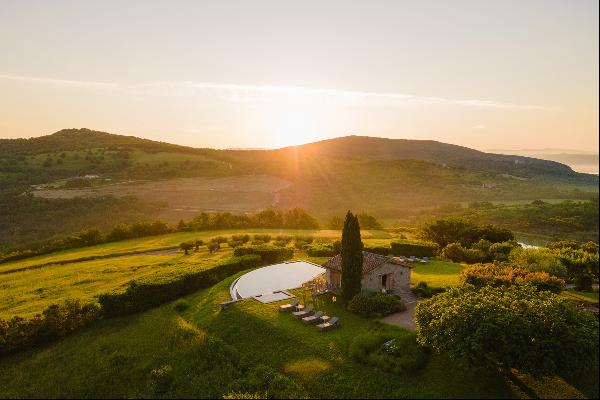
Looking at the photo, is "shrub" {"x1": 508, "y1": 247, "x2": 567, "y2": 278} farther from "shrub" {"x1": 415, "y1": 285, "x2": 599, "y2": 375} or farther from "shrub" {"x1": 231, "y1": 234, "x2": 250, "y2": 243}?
"shrub" {"x1": 231, "y1": 234, "x2": 250, "y2": 243}

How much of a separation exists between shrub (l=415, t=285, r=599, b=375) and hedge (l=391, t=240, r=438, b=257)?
3045 cm

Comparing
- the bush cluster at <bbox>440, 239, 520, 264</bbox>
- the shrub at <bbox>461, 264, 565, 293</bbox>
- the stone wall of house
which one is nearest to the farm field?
the bush cluster at <bbox>440, 239, 520, 264</bbox>

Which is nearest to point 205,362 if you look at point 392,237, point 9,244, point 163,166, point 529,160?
point 392,237

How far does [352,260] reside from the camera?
32.2 m

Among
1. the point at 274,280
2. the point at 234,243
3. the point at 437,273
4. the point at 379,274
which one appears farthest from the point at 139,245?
the point at 437,273

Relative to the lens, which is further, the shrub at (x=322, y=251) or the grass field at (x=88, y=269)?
the shrub at (x=322, y=251)

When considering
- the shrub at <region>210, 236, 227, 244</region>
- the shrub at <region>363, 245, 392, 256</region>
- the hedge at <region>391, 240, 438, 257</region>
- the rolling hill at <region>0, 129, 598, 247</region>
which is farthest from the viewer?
the rolling hill at <region>0, 129, 598, 247</region>

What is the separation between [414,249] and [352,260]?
76.8 feet

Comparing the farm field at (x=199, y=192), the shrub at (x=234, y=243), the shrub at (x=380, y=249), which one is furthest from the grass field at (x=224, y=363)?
the farm field at (x=199, y=192)

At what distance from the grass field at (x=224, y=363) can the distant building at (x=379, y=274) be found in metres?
3.64

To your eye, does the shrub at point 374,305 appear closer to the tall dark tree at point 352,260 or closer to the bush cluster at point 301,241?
the tall dark tree at point 352,260

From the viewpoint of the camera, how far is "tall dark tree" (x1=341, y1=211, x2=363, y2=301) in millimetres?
32156

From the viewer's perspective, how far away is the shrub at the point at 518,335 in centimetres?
1903

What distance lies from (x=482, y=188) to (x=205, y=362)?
391 ft
